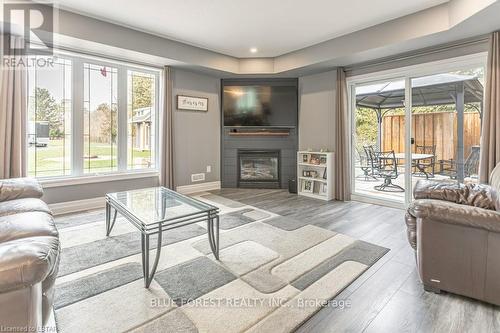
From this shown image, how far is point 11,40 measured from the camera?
3.14 m

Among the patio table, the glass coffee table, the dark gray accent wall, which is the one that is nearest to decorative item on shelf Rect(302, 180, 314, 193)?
the dark gray accent wall

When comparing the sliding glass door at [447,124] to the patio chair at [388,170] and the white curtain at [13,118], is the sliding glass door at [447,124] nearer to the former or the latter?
the patio chair at [388,170]

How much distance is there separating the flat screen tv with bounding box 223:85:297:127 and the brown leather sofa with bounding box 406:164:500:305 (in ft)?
12.0

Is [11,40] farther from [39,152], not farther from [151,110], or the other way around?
[151,110]

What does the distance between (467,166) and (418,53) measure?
1.72 m

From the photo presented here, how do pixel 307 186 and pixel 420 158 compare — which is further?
pixel 307 186

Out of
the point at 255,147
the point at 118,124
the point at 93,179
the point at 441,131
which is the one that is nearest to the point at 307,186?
the point at 255,147

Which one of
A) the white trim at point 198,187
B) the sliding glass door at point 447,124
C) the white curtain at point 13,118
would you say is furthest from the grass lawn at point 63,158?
the sliding glass door at point 447,124

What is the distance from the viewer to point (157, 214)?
→ 2197 millimetres

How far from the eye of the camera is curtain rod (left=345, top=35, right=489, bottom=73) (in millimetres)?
3213

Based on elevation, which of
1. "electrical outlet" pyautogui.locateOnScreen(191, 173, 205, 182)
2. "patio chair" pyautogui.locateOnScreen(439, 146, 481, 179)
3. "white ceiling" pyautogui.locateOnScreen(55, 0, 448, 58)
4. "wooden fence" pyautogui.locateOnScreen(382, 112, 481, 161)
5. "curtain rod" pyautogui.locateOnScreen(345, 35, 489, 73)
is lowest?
"electrical outlet" pyautogui.locateOnScreen(191, 173, 205, 182)

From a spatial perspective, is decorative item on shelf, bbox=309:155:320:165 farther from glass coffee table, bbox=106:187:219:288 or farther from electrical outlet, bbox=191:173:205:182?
glass coffee table, bbox=106:187:219:288

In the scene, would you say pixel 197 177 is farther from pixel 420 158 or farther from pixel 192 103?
pixel 420 158

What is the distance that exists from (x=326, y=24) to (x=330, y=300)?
3406mm
